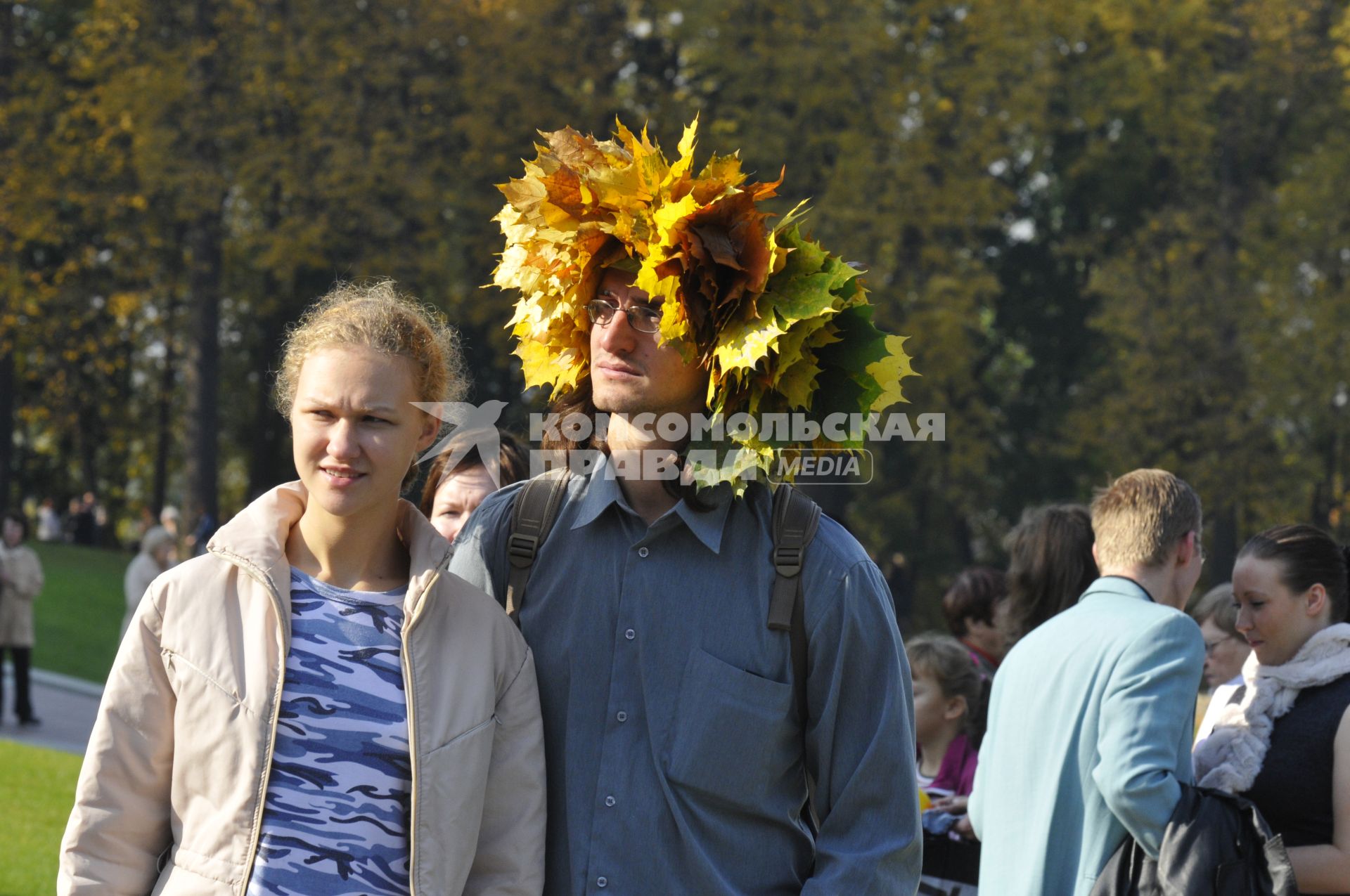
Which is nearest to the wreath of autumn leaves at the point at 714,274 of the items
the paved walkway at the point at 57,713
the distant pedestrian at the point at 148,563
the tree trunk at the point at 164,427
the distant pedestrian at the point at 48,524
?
the paved walkway at the point at 57,713

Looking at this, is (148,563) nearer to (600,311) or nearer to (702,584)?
(600,311)

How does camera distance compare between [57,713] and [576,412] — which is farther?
[57,713]

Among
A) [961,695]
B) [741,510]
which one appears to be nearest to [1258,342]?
[961,695]

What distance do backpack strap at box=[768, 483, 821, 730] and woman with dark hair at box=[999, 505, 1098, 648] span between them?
8.39 ft

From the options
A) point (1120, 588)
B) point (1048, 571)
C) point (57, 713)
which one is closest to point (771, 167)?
point (57, 713)

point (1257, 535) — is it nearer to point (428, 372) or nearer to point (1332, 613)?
point (1332, 613)

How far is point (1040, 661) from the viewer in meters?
4.04

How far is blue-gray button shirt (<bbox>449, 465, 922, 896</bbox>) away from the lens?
2625 mm

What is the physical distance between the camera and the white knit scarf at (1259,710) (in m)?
3.94

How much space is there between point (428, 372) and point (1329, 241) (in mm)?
22534

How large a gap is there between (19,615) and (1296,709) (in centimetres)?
1154

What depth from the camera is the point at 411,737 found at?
102 inches

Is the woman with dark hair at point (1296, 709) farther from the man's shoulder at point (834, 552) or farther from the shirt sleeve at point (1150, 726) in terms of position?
the man's shoulder at point (834, 552)

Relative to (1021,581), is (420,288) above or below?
above
